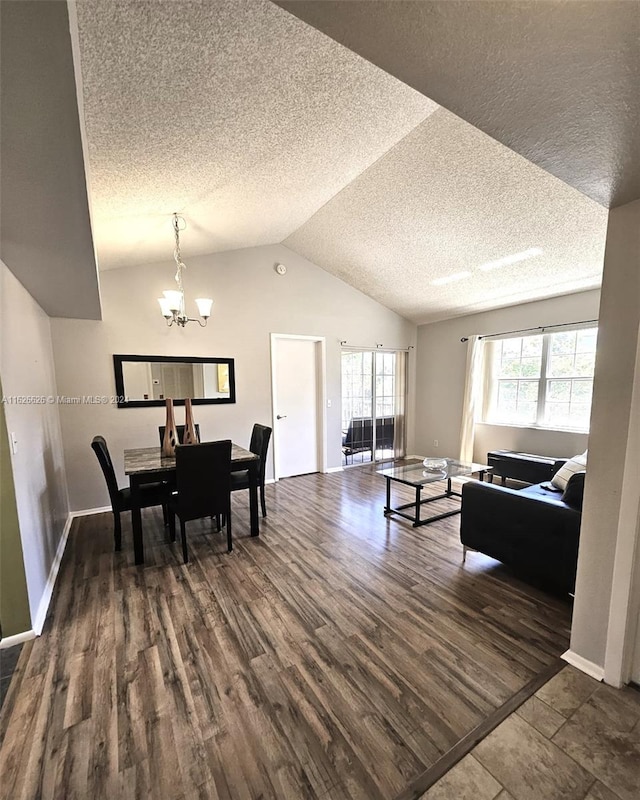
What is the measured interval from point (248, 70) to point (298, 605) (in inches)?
115

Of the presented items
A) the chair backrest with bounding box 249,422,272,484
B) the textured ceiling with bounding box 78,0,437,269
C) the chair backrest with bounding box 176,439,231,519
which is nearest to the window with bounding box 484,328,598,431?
the textured ceiling with bounding box 78,0,437,269

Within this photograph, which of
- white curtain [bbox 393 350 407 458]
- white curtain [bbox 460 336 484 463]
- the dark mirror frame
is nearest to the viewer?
the dark mirror frame

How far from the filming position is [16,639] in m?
1.86

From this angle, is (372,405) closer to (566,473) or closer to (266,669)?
(566,473)

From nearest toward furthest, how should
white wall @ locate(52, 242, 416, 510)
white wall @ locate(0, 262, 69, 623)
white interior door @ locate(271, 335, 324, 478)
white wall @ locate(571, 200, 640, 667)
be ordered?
1. white wall @ locate(571, 200, 640, 667)
2. white wall @ locate(0, 262, 69, 623)
3. white wall @ locate(52, 242, 416, 510)
4. white interior door @ locate(271, 335, 324, 478)

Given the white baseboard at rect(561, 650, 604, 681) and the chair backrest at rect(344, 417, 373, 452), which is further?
the chair backrest at rect(344, 417, 373, 452)

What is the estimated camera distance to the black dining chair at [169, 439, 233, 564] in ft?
8.61

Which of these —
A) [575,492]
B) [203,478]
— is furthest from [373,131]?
[203,478]

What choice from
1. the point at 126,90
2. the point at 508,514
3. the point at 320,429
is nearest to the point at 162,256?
the point at 126,90

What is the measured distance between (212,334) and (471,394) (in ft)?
12.8

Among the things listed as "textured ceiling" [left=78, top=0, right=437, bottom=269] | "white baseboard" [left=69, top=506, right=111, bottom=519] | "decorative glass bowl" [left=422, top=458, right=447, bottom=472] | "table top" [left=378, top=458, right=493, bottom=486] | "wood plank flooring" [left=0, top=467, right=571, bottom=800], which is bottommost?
"white baseboard" [left=69, top=506, right=111, bottom=519]

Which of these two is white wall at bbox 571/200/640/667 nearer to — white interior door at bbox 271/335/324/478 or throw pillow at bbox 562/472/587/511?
throw pillow at bbox 562/472/587/511

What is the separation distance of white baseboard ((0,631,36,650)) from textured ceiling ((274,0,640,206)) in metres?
2.89

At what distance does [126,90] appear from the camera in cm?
149
